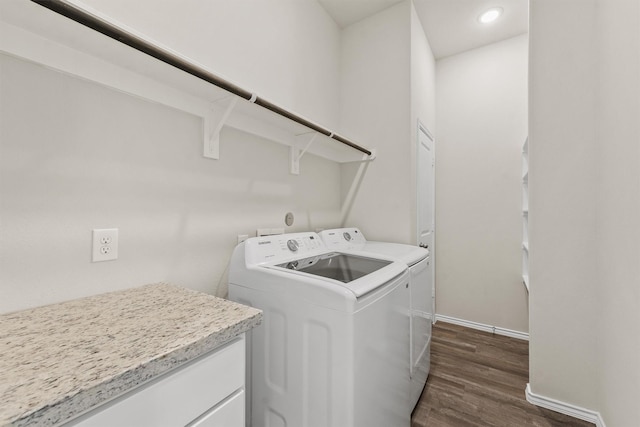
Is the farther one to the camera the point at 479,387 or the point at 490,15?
the point at 490,15

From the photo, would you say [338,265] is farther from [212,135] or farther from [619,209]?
[619,209]

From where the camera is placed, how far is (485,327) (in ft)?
8.87

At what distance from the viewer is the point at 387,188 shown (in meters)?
2.23

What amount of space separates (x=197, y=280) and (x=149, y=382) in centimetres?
76

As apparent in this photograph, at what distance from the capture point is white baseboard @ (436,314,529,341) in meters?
2.54

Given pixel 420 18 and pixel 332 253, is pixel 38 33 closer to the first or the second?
pixel 332 253

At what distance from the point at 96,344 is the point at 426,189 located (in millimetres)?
2586

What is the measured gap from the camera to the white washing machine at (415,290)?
1.50 m

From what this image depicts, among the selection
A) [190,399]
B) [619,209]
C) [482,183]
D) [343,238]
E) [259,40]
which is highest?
[259,40]

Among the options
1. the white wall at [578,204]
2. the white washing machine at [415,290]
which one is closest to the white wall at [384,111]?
the white washing machine at [415,290]

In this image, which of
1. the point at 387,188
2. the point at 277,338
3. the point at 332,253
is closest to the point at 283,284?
the point at 277,338

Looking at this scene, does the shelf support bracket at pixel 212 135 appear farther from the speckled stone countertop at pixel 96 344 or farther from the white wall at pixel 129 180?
the speckled stone countertop at pixel 96 344

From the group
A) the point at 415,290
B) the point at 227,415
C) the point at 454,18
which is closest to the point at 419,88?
the point at 454,18

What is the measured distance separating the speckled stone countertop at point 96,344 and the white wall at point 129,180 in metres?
0.16
